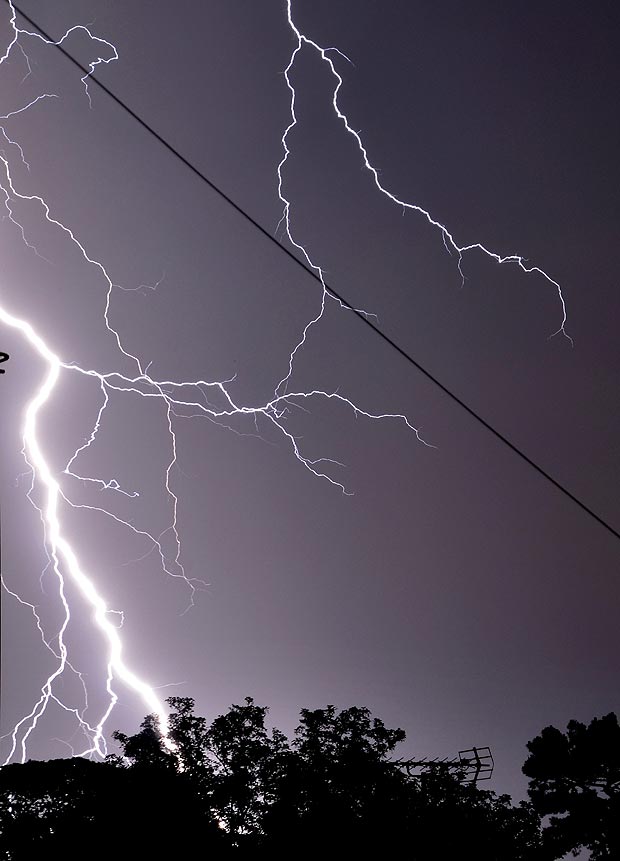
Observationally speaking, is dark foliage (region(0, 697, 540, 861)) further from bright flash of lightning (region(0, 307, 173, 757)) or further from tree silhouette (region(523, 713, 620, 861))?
bright flash of lightning (region(0, 307, 173, 757))

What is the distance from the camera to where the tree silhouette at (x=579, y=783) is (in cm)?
967

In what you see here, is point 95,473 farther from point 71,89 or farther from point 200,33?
point 200,33

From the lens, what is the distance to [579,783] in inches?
418

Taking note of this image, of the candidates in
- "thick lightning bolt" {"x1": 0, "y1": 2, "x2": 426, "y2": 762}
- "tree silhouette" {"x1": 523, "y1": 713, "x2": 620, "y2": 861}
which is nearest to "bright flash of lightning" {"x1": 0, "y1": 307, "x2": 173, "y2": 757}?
"thick lightning bolt" {"x1": 0, "y1": 2, "x2": 426, "y2": 762}

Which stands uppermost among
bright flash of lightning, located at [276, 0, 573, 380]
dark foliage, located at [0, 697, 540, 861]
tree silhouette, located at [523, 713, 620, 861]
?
bright flash of lightning, located at [276, 0, 573, 380]

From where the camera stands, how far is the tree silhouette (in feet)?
31.7

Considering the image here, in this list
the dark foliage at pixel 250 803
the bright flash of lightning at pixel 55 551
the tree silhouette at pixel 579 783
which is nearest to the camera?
the dark foliage at pixel 250 803

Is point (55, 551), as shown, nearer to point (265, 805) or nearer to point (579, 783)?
point (265, 805)

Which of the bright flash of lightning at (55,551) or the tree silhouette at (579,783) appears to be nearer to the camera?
the tree silhouette at (579,783)

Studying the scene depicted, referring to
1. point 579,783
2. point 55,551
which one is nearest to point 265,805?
point 579,783

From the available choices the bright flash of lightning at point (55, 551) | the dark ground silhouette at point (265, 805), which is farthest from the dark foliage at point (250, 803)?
the bright flash of lightning at point (55, 551)

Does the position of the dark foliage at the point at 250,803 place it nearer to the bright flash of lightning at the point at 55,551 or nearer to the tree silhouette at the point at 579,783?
the tree silhouette at the point at 579,783

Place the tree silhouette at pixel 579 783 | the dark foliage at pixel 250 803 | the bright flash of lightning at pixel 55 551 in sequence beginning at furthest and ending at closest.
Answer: the bright flash of lightning at pixel 55 551
the tree silhouette at pixel 579 783
the dark foliage at pixel 250 803

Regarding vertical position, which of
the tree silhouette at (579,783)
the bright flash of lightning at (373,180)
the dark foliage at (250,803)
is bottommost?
the dark foliage at (250,803)
